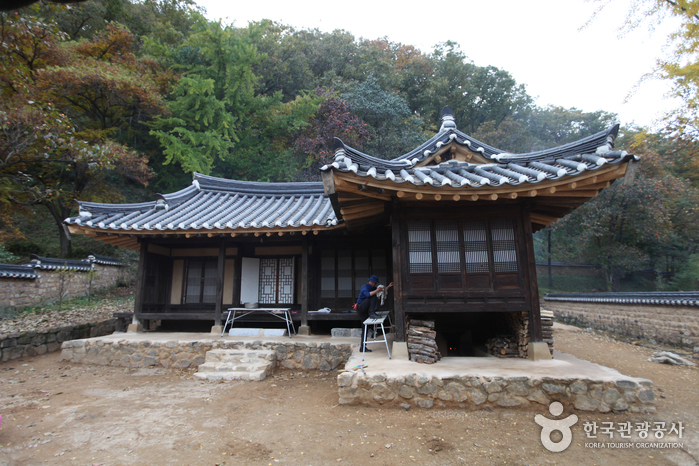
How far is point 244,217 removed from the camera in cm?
995

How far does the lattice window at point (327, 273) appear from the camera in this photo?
1018cm

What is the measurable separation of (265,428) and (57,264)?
14868 millimetres

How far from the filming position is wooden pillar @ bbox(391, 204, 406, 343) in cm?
627

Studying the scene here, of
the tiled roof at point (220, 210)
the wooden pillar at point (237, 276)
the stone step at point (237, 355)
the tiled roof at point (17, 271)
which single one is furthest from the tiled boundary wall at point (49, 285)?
the stone step at point (237, 355)

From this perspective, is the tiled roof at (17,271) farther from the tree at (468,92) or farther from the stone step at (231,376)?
the tree at (468,92)

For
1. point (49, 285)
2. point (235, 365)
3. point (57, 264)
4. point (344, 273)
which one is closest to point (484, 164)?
point (344, 273)

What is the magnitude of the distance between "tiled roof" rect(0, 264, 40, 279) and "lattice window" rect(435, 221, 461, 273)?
1506cm

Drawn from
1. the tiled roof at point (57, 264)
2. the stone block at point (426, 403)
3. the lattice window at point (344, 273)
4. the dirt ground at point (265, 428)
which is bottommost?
the dirt ground at point (265, 428)

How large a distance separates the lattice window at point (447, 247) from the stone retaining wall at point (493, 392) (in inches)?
80.6

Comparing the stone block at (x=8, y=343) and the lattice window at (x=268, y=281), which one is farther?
the lattice window at (x=268, y=281)

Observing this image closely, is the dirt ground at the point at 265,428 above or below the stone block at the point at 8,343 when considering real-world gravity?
below

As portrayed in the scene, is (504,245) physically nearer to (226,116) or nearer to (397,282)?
(397,282)

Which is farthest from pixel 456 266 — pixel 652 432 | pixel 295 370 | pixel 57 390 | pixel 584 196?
pixel 57 390

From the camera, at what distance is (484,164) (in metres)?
7.45
